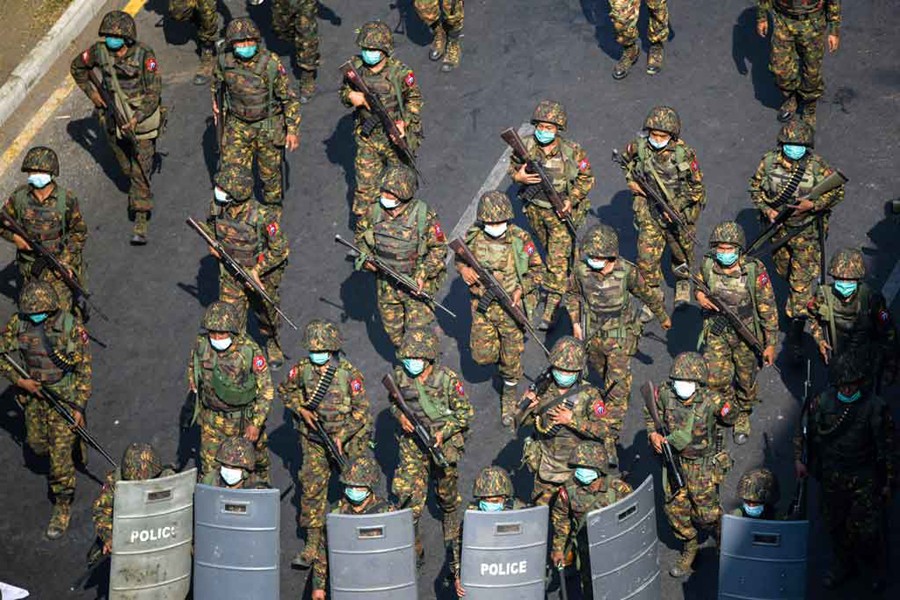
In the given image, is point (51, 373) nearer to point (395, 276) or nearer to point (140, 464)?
point (140, 464)

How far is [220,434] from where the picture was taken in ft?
70.2

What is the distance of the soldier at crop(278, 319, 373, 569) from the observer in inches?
814

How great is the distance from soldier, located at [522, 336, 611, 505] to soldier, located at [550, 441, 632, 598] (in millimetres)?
168

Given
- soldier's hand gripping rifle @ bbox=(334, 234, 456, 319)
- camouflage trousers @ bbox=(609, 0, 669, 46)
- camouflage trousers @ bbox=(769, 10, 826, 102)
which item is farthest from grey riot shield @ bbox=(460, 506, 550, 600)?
camouflage trousers @ bbox=(609, 0, 669, 46)

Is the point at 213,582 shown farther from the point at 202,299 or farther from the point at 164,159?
the point at 164,159

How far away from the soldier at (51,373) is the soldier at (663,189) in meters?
6.64

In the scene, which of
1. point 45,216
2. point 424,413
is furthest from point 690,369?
point 45,216

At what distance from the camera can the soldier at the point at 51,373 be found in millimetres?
21391

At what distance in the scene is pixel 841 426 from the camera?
64.7 feet

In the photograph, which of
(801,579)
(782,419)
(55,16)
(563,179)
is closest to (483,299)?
(563,179)

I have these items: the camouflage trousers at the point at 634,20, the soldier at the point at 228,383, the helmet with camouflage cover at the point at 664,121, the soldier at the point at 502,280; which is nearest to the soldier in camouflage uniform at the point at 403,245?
the soldier at the point at 502,280

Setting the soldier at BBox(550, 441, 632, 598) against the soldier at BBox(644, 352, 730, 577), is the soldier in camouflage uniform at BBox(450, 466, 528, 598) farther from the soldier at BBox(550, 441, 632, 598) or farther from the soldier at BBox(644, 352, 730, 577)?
the soldier at BBox(644, 352, 730, 577)

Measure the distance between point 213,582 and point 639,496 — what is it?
422 centimetres

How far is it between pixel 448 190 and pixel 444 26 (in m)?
2.71
